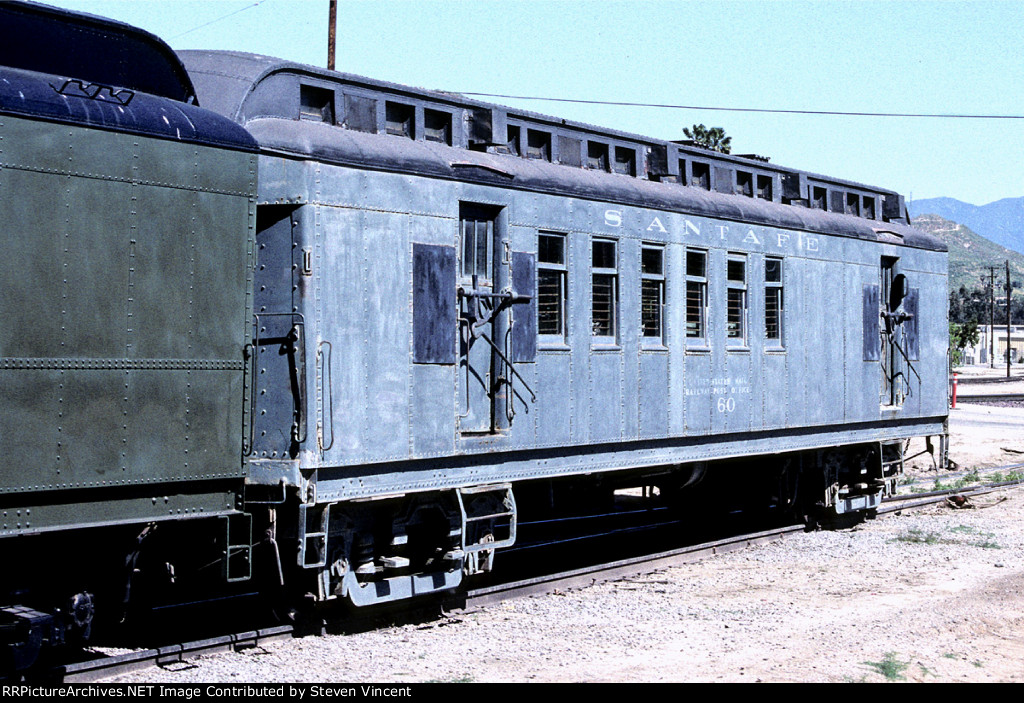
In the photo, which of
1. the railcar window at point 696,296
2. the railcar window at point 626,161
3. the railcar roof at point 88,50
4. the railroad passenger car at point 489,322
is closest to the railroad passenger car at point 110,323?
the railcar roof at point 88,50

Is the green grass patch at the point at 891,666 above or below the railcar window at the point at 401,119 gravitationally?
below

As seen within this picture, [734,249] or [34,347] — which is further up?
[734,249]

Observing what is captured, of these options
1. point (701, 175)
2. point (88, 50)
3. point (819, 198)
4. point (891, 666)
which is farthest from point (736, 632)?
point (819, 198)

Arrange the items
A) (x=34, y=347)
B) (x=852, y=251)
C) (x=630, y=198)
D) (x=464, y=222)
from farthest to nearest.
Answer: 1. (x=852, y=251)
2. (x=630, y=198)
3. (x=464, y=222)
4. (x=34, y=347)

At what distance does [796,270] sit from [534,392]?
525 centimetres

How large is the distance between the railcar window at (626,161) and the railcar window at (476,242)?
2686mm

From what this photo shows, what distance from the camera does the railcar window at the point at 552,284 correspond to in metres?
11.2

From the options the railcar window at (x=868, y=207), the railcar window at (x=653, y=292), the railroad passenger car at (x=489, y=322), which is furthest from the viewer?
the railcar window at (x=868, y=207)

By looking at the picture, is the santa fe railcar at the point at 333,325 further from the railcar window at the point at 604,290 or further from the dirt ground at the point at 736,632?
the dirt ground at the point at 736,632

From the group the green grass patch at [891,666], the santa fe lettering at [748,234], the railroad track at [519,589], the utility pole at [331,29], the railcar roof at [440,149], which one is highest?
the utility pole at [331,29]

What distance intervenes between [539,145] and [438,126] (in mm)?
1405

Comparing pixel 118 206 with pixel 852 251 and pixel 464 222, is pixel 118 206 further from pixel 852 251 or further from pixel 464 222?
pixel 852 251

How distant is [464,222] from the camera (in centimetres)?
1054
